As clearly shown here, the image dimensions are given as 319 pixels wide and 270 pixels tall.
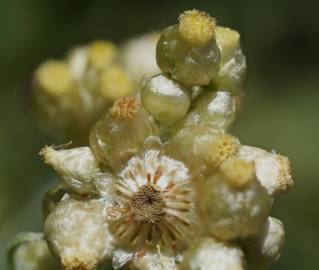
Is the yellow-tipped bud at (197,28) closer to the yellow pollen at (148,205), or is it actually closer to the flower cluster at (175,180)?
the flower cluster at (175,180)

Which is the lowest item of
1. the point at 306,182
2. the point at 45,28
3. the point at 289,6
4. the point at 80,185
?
the point at 306,182

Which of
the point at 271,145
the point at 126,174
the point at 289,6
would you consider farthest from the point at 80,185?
the point at 289,6

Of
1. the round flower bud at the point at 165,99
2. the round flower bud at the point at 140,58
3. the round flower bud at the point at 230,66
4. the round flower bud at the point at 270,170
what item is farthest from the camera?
the round flower bud at the point at 140,58

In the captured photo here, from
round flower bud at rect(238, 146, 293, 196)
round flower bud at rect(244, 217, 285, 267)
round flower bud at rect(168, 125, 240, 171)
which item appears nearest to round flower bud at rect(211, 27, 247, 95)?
round flower bud at rect(168, 125, 240, 171)

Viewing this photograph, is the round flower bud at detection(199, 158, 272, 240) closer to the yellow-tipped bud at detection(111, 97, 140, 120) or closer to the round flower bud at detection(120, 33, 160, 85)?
the yellow-tipped bud at detection(111, 97, 140, 120)

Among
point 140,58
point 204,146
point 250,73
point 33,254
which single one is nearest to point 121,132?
point 204,146

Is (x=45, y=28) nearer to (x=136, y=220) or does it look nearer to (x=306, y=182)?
(x=306, y=182)

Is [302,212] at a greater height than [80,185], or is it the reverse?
[80,185]

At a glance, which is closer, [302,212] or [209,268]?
[209,268]

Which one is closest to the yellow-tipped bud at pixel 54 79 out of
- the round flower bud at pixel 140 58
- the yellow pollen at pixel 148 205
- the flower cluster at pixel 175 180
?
the round flower bud at pixel 140 58
